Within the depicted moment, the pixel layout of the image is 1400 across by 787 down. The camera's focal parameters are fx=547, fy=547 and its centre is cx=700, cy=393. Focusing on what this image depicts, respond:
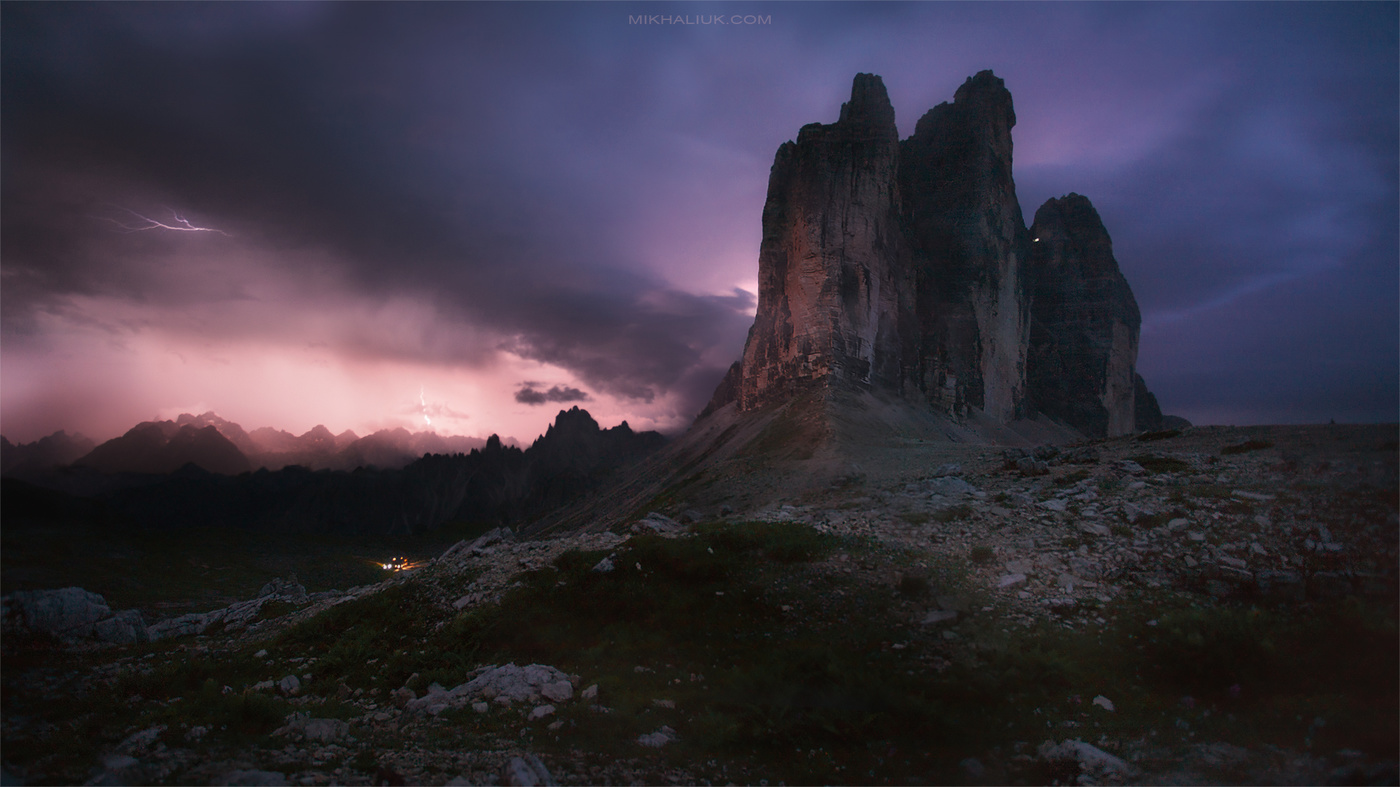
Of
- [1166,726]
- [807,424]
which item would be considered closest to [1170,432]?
[1166,726]

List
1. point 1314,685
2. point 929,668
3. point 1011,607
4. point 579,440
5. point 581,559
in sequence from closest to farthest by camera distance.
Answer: point 1314,685 → point 929,668 → point 1011,607 → point 581,559 → point 579,440

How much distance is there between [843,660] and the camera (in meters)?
10.8

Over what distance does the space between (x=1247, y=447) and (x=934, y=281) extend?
70.2m

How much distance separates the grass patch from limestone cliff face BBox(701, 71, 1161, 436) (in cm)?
3725

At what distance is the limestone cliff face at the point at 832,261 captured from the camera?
61.1m

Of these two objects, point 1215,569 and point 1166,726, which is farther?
point 1215,569

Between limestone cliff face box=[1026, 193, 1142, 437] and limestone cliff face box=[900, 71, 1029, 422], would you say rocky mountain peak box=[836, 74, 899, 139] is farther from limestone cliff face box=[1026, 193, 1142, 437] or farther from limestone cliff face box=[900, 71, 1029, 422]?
limestone cliff face box=[1026, 193, 1142, 437]

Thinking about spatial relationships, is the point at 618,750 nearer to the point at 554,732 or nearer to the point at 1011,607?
the point at 554,732

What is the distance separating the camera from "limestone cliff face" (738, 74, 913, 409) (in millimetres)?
61094

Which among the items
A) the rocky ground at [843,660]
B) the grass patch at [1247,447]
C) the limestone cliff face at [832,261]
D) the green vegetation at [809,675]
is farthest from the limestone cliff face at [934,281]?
the green vegetation at [809,675]

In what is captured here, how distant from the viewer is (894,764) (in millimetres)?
8430

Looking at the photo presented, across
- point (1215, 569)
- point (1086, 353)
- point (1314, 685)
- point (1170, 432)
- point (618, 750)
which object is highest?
point (1086, 353)

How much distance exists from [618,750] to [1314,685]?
1161 cm

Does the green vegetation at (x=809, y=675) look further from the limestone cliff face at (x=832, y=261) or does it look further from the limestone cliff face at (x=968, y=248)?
the limestone cliff face at (x=968, y=248)
